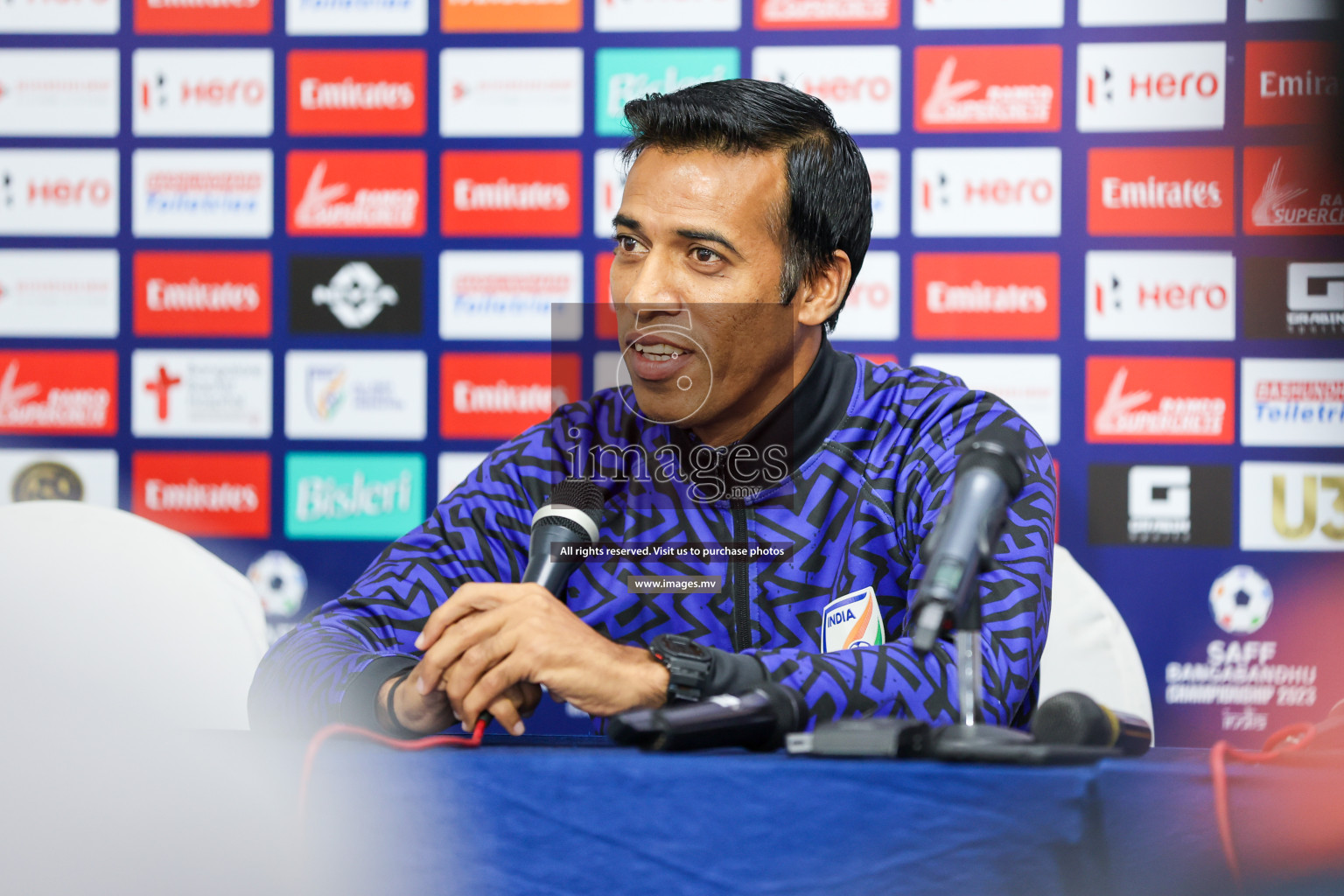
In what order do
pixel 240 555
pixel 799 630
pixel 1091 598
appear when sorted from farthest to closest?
pixel 240 555, pixel 1091 598, pixel 799 630

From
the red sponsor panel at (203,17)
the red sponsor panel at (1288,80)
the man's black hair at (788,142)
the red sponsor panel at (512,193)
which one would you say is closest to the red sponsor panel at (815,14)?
the red sponsor panel at (512,193)

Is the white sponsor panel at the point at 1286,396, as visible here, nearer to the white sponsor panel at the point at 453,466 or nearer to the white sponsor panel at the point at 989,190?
the white sponsor panel at the point at 989,190

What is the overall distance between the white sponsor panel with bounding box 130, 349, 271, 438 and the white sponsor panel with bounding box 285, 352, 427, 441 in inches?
2.5

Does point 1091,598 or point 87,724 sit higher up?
point 87,724

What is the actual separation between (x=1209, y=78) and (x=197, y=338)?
7.77ft

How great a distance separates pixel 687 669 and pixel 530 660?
14 centimetres

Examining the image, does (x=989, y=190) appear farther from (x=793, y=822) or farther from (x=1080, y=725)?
(x=793, y=822)

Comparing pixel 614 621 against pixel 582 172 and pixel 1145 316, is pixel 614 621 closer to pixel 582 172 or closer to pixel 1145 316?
pixel 582 172

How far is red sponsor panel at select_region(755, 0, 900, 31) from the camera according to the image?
2.29 metres

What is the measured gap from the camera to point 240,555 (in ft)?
7.90

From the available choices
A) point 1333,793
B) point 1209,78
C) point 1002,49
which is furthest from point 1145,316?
point 1333,793

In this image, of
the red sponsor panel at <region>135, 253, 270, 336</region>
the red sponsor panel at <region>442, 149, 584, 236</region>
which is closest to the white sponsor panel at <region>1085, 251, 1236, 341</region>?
the red sponsor panel at <region>442, 149, 584, 236</region>

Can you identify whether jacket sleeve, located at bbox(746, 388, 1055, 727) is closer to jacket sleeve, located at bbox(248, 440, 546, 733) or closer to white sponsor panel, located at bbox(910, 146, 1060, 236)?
jacket sleeve, located at bbox(248, 440, 546, 733)

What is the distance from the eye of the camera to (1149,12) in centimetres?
223
